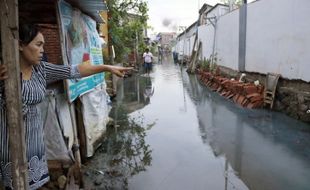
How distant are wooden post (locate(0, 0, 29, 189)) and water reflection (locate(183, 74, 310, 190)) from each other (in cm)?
325

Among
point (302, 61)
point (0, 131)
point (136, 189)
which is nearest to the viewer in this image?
point (0, 131)

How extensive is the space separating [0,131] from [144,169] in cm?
317

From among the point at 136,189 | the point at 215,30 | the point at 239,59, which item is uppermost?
the point at 215,30

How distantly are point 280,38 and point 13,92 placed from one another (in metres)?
9.07

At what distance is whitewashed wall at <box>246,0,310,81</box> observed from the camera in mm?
8219

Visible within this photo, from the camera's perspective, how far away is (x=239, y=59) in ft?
46.0

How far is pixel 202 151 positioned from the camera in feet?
19.4

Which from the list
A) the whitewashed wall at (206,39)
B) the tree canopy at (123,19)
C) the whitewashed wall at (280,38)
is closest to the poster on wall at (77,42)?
the whitewashed wall at (280,38)

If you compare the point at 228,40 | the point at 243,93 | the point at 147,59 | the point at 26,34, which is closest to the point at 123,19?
the point at 228,40

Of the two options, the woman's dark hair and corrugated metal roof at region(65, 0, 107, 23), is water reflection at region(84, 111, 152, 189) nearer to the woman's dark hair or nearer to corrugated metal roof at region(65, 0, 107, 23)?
corrugated metal roof at region(65, 0, 107, 23)

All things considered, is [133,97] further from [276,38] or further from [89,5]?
[89,5]

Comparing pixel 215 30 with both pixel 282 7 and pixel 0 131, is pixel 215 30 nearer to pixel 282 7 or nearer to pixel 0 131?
pixel 282 7

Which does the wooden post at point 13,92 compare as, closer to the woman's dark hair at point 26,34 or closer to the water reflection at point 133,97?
the woman's dark hair at point 26,34

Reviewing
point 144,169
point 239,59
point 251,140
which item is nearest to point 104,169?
point 144,169
